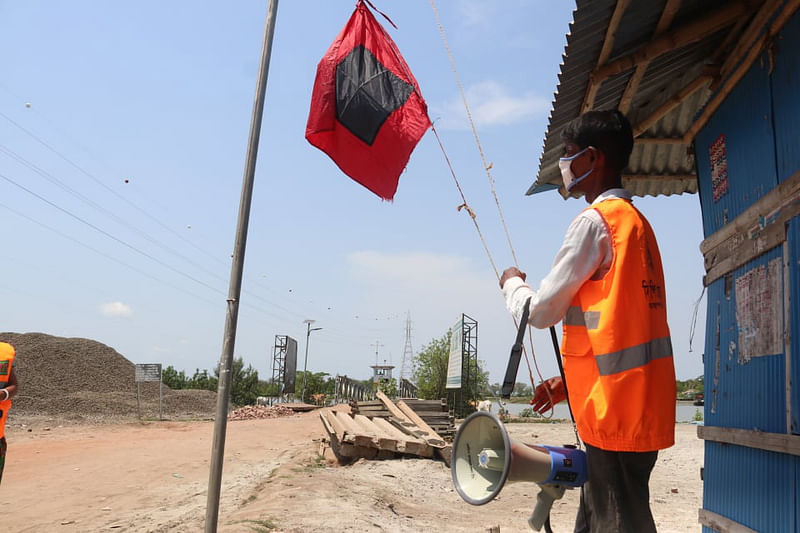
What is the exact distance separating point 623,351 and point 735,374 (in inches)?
116

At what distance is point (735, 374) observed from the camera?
14.0 feet

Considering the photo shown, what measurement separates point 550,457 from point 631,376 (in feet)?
1.23

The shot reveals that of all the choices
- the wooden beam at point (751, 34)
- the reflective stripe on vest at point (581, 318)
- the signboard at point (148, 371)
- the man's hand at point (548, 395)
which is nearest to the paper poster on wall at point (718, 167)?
the wooden beam at point (751, 34)

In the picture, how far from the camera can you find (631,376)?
188 centimetres

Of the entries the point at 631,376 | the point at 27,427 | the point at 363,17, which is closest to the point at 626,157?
the point at 631,376

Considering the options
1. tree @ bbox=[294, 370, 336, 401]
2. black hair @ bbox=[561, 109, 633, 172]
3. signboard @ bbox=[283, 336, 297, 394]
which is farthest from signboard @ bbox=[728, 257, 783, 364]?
tree @ bbox=[294, 370, 336, 401]

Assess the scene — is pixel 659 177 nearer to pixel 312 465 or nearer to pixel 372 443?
pixel 372 443

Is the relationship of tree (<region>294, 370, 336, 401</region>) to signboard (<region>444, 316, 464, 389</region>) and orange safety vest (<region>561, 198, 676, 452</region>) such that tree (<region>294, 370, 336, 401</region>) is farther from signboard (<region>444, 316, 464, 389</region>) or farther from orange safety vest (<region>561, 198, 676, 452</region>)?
orange safety vest (<region>561, 198, 676, 452</region>)

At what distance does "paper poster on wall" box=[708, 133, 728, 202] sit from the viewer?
15.4 ft

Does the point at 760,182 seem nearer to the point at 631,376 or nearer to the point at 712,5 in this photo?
the point at 712,5

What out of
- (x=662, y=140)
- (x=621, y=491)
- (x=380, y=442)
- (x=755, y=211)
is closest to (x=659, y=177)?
(x=662, y=140)

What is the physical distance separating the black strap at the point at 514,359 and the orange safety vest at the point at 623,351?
0.45ft

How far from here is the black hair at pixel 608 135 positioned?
2307 mm

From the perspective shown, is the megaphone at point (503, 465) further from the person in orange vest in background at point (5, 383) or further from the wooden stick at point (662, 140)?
the person in orange vest in background at point (5, 383)
